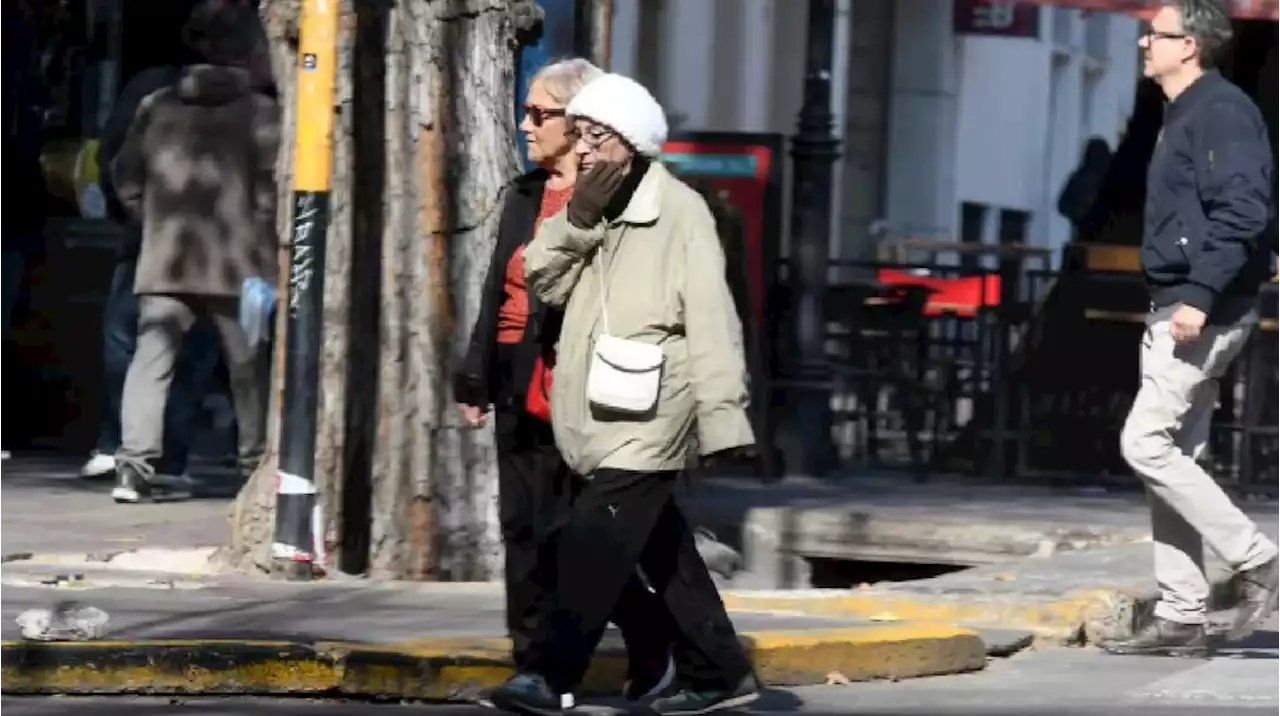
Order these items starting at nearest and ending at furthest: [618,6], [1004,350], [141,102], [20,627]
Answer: [20,627]
[141,102]
[1004,350]
[618,6]

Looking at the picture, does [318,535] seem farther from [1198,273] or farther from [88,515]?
[1198,273]

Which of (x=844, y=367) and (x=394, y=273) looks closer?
(x=394, y=273)

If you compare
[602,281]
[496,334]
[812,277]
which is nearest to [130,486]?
[812,277]

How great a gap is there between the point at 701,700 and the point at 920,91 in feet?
72.2

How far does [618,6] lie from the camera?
21.9 meters

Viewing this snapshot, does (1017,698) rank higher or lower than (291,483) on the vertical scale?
lower

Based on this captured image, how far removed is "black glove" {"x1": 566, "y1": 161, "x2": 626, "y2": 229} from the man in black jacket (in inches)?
89.9

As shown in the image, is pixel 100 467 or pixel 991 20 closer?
pixel 100 467

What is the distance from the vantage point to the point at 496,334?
7887mm

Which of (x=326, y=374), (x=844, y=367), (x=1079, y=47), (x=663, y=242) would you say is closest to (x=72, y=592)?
(x=326, y=374)

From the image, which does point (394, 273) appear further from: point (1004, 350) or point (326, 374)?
point (1004, 350)

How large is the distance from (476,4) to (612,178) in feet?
9.66

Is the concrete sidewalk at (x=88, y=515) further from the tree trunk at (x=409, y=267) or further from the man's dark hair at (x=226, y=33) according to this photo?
the man's dark hair at (x=226, y=33)

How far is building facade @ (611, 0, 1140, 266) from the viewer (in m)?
24.2
